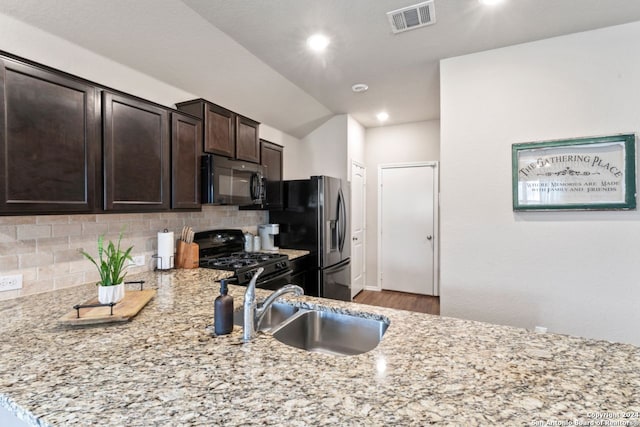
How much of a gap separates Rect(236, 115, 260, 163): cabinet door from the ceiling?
396 millimetres

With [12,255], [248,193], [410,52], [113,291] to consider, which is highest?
[410,52]

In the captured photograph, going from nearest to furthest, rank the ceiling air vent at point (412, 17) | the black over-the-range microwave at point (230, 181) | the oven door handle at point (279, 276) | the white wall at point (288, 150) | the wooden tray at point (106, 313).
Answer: the wooden tray at point (106, 313) → the ceiling air vent at point (412, 17) → the black over-the-range microwave at point (230, 181) → the oven door handle at point (279, 276) → the white wall at point (288, 150)

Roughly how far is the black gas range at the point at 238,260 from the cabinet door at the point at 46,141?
1.15 m

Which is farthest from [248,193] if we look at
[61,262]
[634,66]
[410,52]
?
[634,66]

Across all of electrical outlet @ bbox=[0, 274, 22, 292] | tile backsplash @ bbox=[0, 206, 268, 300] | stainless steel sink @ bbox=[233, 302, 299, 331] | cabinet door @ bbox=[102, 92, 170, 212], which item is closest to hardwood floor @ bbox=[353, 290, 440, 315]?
stainless steel sink @ bbox=[233, 302, 299, 331]

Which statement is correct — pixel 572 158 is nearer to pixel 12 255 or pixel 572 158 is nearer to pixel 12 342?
A: pixel 12 342

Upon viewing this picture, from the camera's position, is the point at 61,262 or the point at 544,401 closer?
the point at 544,401

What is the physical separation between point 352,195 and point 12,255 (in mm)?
3565

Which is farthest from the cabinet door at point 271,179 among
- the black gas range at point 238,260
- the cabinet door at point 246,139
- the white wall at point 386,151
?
the white wall at point 386,151

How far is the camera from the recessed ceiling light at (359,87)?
3258mm

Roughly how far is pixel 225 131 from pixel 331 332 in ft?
6.60

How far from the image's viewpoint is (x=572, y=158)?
2281 millimetres

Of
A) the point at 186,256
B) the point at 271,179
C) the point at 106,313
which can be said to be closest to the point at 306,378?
the point at 106,313

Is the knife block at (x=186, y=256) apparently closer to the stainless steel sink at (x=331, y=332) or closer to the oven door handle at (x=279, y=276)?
the oven door handle at (x=279, y=276)
